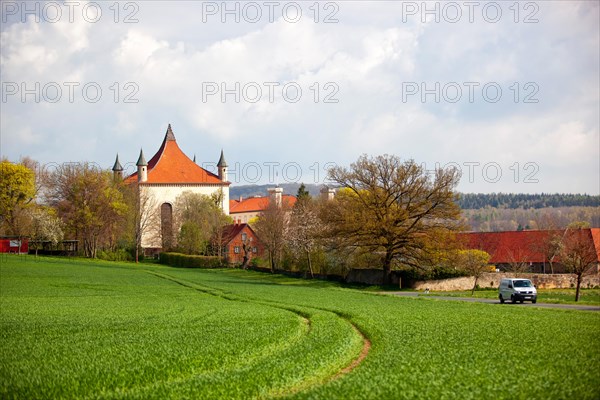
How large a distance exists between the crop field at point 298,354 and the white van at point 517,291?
36.7ft

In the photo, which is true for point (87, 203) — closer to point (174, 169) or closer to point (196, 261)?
point (196, 261)

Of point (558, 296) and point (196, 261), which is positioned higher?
point (196, 261)

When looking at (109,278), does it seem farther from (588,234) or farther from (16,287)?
(588,234)

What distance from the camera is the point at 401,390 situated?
12.7m

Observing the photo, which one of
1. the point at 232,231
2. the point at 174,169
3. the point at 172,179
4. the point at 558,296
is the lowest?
the point at 558,296

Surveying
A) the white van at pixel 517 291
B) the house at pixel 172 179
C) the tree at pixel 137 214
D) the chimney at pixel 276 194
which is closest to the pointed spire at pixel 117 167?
the house at pixel 172 179

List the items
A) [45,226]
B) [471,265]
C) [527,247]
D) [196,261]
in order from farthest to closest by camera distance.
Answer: [196,261] → [45,226] → [527,247] → [471,265]

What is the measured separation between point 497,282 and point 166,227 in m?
70.6

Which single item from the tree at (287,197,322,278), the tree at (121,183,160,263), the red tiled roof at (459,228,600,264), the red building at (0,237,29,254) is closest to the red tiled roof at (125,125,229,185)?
the tree at (121,183,160,263)

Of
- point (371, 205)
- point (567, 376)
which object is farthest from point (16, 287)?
point (567, 376)

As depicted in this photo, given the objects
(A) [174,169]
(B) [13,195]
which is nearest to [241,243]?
(B) [13,195]

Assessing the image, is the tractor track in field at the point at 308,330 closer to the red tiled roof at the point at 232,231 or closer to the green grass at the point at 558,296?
the green grass at the point at 558,296

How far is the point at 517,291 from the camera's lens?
132 ft

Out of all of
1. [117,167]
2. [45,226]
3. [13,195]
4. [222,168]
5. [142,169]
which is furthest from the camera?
Result: [117,167]
